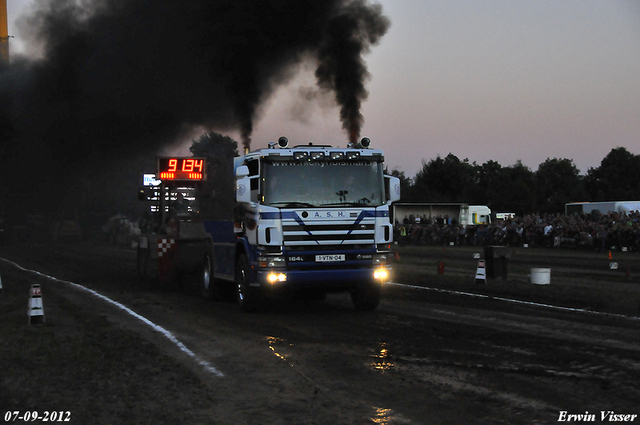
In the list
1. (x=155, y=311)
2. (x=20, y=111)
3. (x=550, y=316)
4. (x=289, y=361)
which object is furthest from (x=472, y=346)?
(x=20, y=111)

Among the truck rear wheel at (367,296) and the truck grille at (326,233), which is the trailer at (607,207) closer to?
the truck rear wheel at (367,296)

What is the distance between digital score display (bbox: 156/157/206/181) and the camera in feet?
62.4

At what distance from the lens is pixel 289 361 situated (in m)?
8.34

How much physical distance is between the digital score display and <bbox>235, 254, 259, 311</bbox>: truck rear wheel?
6.32 meters

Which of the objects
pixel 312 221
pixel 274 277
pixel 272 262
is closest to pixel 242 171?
pixel 312 221

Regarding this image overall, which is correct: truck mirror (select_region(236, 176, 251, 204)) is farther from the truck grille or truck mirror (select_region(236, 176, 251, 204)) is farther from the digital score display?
the digital score display

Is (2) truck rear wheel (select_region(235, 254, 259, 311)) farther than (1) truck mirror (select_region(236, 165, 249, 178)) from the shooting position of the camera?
Yes

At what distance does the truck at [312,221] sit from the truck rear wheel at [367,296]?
0.07ft

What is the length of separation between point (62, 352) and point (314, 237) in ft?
15.6

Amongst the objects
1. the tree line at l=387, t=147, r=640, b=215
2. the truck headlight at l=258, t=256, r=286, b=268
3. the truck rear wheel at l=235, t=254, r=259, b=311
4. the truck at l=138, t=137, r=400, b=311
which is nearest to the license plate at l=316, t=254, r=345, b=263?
the truck at l=138, t=137, r=400, b=311

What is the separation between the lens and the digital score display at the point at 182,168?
1903cm

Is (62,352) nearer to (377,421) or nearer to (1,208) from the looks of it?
(377,421)
